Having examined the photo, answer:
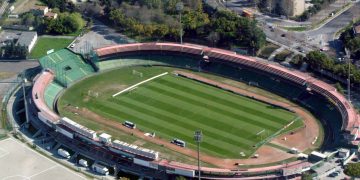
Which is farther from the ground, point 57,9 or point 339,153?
point 57,9

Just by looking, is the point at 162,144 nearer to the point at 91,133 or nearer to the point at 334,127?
the point at 91,133

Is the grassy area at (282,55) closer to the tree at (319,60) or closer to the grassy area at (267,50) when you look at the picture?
the grassy area at (267,50)

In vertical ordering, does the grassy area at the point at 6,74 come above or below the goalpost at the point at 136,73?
below

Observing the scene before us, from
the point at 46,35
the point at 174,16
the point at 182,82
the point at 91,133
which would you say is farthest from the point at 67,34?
the point at 91,133

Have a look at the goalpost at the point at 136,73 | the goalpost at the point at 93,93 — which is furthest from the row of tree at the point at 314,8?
the goalpost at the point at 93,93

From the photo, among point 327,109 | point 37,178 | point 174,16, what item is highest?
point 174,16

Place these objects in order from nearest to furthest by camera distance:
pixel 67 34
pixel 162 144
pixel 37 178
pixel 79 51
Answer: pixel 37 178
pixel 162 144
pixel 79 51
pixel 67 34
